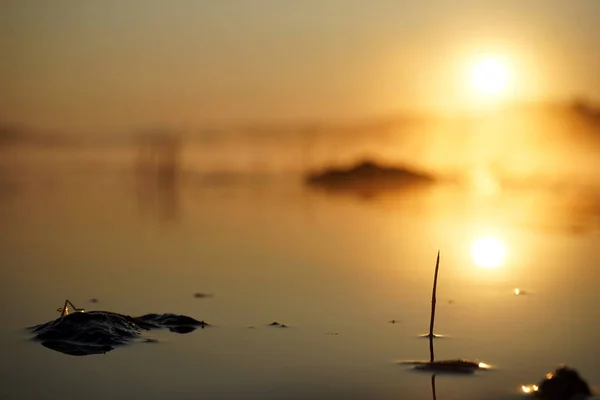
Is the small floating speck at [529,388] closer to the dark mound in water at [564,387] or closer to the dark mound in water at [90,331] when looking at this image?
the dark mound in water at [564,387]

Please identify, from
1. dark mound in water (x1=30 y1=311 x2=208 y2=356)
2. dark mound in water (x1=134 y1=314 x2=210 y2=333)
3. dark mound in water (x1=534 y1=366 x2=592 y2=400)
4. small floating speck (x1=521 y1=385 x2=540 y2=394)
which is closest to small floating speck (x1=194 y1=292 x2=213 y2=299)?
dark mound in water (x1=134 y1=314 x2=210 y2=333)

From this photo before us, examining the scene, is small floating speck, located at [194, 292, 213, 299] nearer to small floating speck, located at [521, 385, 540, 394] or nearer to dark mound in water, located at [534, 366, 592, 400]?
small floating speck, located at [521, 385, 540, 394]

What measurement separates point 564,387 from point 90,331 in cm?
548

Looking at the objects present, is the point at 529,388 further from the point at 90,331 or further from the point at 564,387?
the point at 90,331

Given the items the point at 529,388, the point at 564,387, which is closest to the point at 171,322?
the point at 529,388

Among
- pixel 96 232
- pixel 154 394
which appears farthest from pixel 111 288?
pixel 96 232

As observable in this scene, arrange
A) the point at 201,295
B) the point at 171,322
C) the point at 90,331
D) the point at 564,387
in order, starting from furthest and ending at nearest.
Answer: the point at 201,295 → the point at 171,322 → the point at 90,331 → the point at 564,387

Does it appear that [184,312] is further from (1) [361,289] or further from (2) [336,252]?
(2) [336,252]

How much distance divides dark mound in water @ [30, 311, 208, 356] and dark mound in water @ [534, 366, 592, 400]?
15.7 feet

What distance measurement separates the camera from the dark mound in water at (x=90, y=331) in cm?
1004

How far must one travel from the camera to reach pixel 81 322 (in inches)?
411

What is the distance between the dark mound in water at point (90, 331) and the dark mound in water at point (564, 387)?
4.79 metres

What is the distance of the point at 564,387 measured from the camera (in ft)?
26.6

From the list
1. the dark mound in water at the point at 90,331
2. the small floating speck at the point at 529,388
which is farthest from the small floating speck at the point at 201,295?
the small floating speck at the point at 529,388
